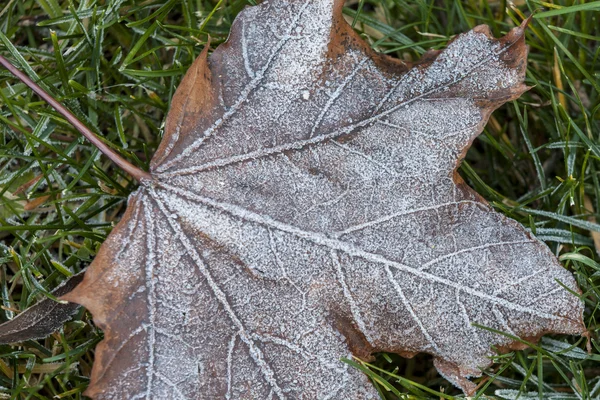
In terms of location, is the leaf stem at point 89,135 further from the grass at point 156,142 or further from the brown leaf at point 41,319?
the brown leaf at point 41,319

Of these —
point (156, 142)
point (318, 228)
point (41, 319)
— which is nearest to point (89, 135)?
point (156, 142)

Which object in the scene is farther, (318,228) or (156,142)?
(156,142)

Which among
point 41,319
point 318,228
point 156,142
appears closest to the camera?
point 318,228

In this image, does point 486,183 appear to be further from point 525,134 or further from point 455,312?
point 455,312

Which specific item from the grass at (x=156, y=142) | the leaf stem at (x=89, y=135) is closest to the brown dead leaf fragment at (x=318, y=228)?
the leaf stem at (x=89, y=135)

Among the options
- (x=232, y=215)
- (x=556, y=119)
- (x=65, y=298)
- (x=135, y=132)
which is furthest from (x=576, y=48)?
(x=65, y=298)

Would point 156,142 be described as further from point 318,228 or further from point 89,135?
point 318,228

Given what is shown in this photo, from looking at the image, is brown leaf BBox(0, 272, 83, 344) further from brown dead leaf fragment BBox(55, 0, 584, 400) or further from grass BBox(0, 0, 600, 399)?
brown dead leaf fragment BBox(55, 0, 584, 400)
